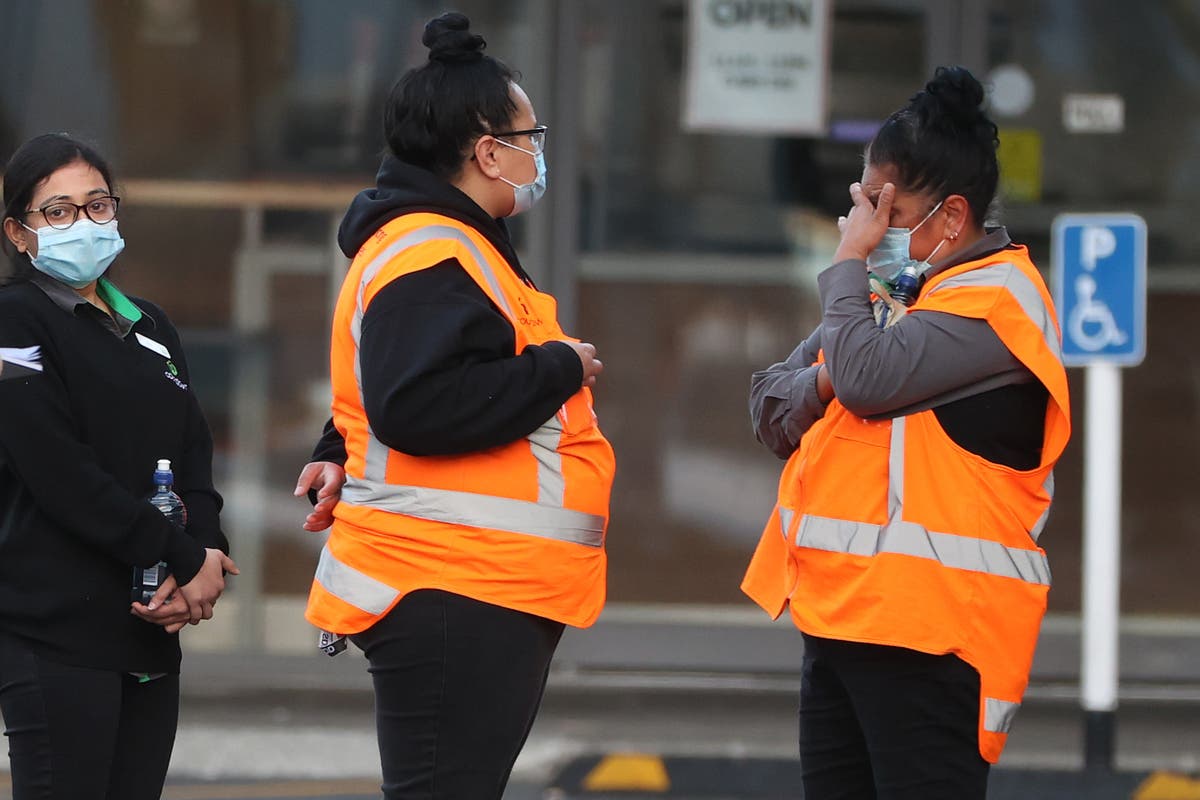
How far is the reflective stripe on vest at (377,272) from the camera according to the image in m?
2.89

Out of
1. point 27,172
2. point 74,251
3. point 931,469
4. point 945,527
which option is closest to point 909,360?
point 931,469

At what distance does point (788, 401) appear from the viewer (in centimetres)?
315

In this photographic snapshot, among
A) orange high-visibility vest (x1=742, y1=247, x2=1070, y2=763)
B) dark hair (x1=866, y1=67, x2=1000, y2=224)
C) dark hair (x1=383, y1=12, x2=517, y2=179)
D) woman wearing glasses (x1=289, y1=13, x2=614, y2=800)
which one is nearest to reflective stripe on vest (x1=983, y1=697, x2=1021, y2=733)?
orange high-visibility vest (x1=742, y1=247, x2=1070, y2=763)

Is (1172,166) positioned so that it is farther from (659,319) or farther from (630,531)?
(630,531)

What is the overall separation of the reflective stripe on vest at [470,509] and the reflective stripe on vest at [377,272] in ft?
0.11

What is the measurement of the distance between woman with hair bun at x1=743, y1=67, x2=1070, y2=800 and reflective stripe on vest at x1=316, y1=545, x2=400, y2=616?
28.6 inches

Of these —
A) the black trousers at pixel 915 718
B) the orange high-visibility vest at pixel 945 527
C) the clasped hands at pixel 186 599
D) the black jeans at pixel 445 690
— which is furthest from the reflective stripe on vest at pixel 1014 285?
the clasped hands at pixel 186 599

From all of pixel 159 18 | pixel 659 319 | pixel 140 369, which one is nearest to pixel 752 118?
pixel 659 319

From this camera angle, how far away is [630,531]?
6750mm

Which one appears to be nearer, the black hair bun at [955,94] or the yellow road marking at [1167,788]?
the black hair bun at [955,94]

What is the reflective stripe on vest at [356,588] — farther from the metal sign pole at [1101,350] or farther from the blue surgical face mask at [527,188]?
the metal sign pole at [1101,350]

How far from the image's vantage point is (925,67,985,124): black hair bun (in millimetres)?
2975

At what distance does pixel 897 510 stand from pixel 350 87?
14.2 ft

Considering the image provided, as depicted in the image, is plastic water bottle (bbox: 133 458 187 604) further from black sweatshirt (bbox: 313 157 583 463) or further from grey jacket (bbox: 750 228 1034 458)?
grey jacket (bbox: 750 228 1034 458)
